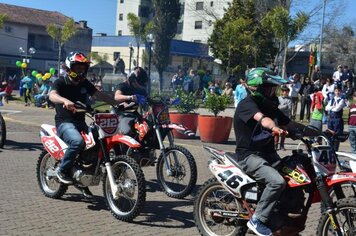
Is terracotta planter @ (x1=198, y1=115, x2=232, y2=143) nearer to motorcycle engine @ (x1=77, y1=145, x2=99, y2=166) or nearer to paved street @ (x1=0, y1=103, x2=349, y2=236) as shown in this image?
paved street @ (x1=0, y1=103, x2=349, y2=236)

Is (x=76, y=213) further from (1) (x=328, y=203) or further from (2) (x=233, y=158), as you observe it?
(1) (x=328, y=203)

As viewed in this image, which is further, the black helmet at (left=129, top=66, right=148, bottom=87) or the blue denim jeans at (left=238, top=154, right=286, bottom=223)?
the black helmet at (left=129, top=66, right=148, bottom=87)

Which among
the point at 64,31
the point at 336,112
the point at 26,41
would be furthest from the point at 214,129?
the point at 26,41

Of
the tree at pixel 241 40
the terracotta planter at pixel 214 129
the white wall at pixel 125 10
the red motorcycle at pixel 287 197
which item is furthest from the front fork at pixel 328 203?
the white wall at pixel 125 10

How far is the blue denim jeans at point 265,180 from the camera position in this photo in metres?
4.89

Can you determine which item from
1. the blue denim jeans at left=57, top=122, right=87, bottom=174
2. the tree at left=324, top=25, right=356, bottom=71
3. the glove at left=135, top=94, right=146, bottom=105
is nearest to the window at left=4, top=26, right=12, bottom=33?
the tree at left=324, top=25, right=356, bottom=71

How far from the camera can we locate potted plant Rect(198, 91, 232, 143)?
1390cm

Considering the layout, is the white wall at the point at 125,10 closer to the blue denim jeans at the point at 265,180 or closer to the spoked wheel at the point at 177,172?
the spoked wheel at the point at 177,172

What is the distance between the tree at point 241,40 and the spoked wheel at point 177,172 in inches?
1165

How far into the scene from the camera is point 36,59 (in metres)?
64.4

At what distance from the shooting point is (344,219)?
4.74 metres

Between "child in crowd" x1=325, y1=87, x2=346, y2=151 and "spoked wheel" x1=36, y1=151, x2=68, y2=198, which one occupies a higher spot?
"child in crowd" x1=325, y1=87, x2=346, y2=151

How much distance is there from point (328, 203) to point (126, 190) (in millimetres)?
2505

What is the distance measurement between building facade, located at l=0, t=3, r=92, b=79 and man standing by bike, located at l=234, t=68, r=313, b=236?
192 feet
